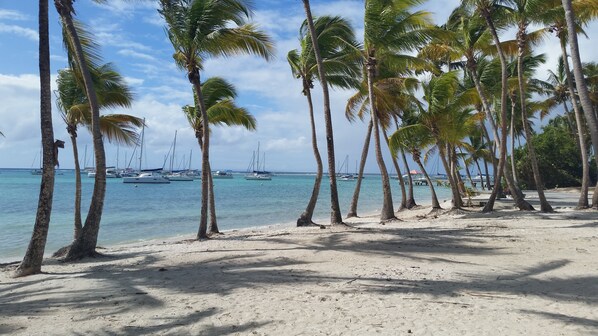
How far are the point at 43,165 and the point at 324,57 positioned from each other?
10.6 meters

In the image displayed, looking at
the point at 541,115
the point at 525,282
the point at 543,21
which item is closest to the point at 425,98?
the point at 543,21

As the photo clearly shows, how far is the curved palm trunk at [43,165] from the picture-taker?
28.0 ft

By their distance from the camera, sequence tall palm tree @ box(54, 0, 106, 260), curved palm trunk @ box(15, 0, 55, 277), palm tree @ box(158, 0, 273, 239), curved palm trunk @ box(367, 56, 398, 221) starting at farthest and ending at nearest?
curved palm trunk @ box(367, 56, 398, 221), palm tree @ box(158, 0, 273, 239), tall palm tree @ box(54, 0, 106, 260), curved palm trunk @ box(15, 0, 55, 277)

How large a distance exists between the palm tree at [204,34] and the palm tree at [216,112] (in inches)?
71.5

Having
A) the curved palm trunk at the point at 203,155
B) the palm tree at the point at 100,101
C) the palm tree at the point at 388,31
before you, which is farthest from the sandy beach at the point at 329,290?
the palm tree at the point at 388,31

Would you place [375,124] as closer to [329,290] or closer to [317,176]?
[317,176]

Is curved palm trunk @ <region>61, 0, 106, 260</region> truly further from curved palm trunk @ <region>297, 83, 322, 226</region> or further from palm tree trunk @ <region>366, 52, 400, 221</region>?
palm tree trunk @ <region>366, 52, 400, 221</region>

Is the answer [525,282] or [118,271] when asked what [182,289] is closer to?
[118,271]

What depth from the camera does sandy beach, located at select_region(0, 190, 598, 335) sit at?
4.77 metres

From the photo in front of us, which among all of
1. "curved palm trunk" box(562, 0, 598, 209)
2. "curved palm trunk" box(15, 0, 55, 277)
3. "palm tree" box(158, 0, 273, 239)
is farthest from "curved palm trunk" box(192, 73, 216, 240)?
"curved palm trunk" box(562, 0, 598, 209)

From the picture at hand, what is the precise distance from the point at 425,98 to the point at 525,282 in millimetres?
12457

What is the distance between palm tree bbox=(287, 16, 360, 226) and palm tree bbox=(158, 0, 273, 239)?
96.1 inches

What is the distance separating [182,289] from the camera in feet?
21.5

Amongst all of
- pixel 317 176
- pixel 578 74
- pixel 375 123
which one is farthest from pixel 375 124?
pixel 578 74
